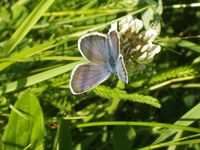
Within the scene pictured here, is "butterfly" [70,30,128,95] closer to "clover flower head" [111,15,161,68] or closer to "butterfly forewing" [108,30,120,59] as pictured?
"butterfly forewing" [108,30,120,59]

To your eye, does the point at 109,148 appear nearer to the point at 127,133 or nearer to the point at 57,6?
the point at 127,133

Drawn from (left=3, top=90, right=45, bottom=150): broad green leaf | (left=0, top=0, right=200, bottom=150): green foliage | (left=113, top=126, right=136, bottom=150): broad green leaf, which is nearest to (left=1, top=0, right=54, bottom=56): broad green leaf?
(left=0, top=0, right=200, bottom=150): green foliage

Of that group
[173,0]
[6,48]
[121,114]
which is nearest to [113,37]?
[6,48]

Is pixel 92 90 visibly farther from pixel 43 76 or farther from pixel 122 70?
pixel 122 70

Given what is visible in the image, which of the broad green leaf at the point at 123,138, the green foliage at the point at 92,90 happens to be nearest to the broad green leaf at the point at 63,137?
the green foliage at the point at 92,90

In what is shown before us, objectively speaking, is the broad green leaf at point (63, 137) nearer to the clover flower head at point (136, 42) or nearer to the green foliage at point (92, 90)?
the green foliage at point (92, 90)

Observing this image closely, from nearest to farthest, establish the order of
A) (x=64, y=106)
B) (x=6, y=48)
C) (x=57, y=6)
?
(x=6, y=48)
(x=64, y=106)
(x=57, y=6)

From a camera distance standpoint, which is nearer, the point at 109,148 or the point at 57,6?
the point at 109,148

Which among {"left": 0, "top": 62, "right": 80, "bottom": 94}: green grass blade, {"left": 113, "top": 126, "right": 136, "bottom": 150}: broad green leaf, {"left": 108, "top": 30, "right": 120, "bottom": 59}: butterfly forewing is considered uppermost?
{"left": 108, "top": 30, "right": 120, "bottom": 59}: butterfly forewing
